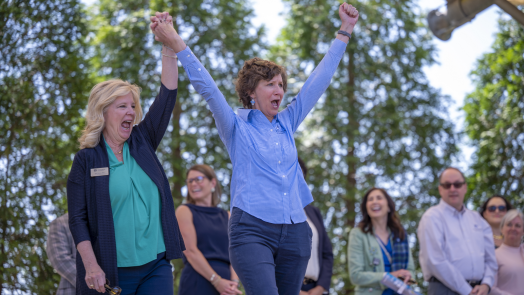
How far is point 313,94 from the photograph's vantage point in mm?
3045

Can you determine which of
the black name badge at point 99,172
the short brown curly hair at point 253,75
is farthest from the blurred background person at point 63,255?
the short brown curly hair at point 253,75

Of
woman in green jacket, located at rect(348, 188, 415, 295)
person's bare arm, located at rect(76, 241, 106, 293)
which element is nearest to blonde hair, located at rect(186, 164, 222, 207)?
woman in green jacket, located at rect(348, 188, 415, 295)

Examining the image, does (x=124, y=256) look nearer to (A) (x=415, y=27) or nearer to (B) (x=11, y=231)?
(B) (x=11, y=231)

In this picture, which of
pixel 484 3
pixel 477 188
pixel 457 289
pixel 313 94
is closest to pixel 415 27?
pixel 477 188

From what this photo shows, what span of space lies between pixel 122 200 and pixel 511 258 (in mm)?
4525

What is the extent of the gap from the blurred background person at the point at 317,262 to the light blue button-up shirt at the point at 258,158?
6.79ft

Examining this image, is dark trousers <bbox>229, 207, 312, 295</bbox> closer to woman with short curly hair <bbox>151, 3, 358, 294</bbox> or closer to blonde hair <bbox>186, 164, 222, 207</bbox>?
woman with short curly hair <bbox>151, 3, 358, 294</bbox>

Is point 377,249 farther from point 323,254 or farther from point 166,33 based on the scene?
point 166,33

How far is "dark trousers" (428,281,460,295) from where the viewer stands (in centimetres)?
496

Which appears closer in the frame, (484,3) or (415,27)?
(484,3)

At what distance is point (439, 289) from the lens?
5.02 metres

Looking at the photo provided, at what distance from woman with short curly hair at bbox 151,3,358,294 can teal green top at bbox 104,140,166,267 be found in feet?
1.28

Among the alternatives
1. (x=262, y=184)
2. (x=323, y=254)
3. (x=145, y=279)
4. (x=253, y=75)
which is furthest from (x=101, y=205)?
(x=323, y=254)

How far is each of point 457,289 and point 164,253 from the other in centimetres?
318
